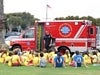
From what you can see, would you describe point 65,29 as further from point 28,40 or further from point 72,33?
point 28,40

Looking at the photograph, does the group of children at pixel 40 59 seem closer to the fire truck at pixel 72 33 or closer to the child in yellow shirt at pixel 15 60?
the child in yellow shirt at pixel 15 60

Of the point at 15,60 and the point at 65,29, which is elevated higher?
the point at 65,29

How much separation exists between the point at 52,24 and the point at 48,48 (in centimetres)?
176

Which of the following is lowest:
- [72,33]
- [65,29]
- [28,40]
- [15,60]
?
[15,60]

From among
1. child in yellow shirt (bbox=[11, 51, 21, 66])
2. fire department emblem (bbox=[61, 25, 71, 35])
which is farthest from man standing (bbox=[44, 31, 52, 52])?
child in yellow shirt (bbox=[11, 51, 21, 66])

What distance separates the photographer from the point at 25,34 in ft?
116

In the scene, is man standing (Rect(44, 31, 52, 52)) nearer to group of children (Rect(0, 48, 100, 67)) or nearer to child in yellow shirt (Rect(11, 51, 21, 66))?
group of children (Rect(0, 48, 100, 67))

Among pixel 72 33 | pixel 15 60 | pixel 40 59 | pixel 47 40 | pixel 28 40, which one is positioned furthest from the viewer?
pixel 28 40

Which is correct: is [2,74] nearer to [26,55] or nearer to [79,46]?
[26,55]

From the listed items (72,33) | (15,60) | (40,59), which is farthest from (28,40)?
(40,59)

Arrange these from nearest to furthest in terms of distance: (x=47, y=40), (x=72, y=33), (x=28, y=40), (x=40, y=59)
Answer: (x=40, y=59) → (x=47, y=40) → (x=72, y=33) → (x=28, y=40)

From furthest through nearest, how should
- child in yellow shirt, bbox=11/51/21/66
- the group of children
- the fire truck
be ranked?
the fire truck < child in yellow shirt, bbox=11/51/21/66 < the group of children

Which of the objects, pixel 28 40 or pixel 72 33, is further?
pixel 28 40

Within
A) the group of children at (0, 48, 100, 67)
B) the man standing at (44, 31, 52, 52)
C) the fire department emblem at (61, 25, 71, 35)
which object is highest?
the fire department emblem at (61, 25, 71, 35)
